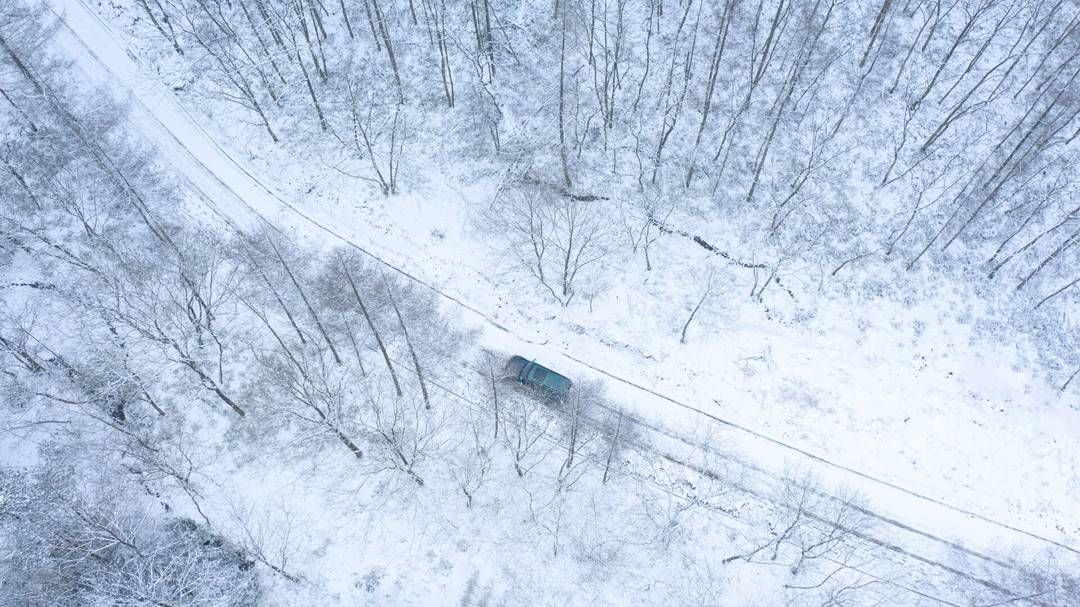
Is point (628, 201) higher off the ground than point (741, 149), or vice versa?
point (741, 149)

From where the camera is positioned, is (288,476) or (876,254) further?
(876,254)

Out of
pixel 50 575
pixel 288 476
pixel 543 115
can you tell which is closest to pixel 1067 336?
pixel 543 115

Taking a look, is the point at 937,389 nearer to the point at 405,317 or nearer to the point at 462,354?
the point at 462,354

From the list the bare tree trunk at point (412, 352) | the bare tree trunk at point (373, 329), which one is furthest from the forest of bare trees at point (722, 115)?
the bare tree trunk at point (412, 352)

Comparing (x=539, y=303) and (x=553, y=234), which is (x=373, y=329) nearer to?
(x=539, y=303)

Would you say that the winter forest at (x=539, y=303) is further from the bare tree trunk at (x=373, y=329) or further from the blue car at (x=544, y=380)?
the blue car at (x=544, y=380)

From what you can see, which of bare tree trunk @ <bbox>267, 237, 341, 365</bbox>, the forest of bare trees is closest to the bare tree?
the forest of bare trees

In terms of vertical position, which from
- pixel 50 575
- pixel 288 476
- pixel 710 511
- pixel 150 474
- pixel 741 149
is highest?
pixel 741 149

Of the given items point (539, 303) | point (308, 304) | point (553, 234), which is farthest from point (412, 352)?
point (553, 234)
